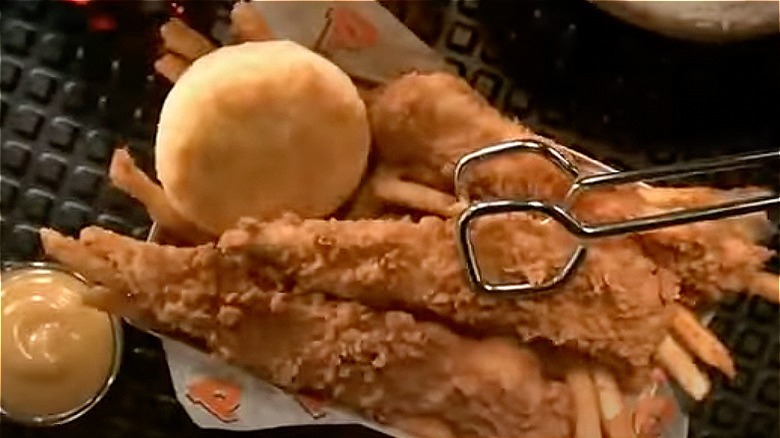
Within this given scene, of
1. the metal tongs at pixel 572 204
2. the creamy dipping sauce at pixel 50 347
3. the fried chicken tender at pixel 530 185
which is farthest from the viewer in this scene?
the creamy dipping sauce at pixel 50 347

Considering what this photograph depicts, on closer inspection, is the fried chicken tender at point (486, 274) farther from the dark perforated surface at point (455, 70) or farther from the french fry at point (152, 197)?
the dark perforated surface at point (455, 70)

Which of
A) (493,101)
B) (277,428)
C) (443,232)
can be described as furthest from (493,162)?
(277,428)

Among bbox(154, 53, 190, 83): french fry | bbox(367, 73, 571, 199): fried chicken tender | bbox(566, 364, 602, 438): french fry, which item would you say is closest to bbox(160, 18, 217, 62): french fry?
bbox(154, 53, 190, 83): french fry

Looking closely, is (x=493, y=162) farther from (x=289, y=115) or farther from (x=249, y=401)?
(x=249, y=401)

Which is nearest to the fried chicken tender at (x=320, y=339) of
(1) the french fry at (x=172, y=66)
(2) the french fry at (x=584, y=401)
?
(2) the french fry at (x=584, y=401)

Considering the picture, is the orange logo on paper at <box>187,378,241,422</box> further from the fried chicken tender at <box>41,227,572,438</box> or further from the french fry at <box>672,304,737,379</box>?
the french fry at <box>672,304,737,379</box>

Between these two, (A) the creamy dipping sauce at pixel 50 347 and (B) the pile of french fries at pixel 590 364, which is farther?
(A) the creamy dipping sauce at pixel 50 347

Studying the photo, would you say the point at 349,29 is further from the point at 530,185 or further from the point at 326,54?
the point at 530,185

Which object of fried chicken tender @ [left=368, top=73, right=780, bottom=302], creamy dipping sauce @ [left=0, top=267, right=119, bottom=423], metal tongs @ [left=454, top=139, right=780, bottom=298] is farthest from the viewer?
creamy dipping sauce @ [left=0, top=267, right=119, bottom=423]
